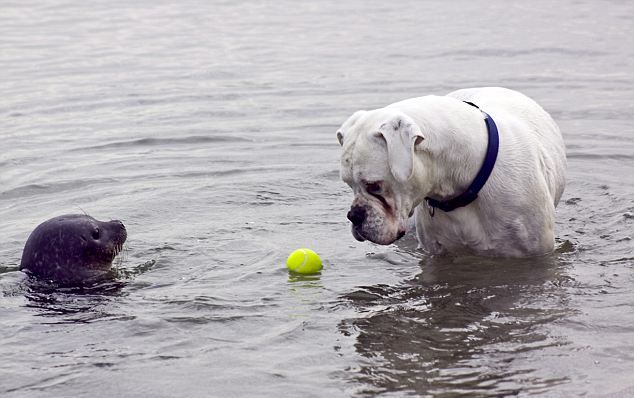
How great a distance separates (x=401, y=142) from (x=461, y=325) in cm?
118

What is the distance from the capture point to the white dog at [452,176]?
21.0 ft

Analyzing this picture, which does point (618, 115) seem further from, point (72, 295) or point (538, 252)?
point (72, 295)

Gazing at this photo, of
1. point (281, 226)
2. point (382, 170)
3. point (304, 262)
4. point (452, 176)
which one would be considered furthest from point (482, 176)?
point (281, 226)

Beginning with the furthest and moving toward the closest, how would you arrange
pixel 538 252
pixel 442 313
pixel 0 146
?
pixel 0 146 → pixel 538 252 → pixel 442 313

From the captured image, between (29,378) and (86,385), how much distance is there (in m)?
0.35

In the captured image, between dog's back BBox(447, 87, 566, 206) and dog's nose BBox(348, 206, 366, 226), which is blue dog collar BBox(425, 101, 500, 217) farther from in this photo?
dog's nose BBox(348, 206, 366, 226)

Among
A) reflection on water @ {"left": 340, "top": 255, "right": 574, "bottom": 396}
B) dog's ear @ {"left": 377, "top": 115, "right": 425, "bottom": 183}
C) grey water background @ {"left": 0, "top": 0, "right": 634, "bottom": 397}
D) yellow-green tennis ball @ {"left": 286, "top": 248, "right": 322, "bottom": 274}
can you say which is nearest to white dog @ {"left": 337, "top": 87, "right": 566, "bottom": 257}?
dog's ear @ {"left": 377, "top": 115, "right": 425, "bottom": 183}

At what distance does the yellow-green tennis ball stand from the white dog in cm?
82

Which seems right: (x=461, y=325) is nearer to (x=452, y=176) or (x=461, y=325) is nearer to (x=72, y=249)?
(x=452, y=176)

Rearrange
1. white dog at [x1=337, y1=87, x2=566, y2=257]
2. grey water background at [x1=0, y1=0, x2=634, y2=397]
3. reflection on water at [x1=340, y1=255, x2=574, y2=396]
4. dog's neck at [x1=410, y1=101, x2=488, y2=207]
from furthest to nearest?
dog's neck at [x1=410, y1=101, x2=488, y2=207], white dog at [x1=337, y1=87, x2=566, y2=257], grey water background at [x1=0, y1=0, x2=634, y2=397], reflection on water at [x1=340, y1=255, x2=574, y2=396]

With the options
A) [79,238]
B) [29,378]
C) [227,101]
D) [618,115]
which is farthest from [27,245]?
[618,115]

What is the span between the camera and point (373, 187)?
21.4 feet

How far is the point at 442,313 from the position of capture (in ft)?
21.8

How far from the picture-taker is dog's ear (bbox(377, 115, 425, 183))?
20.6ft
